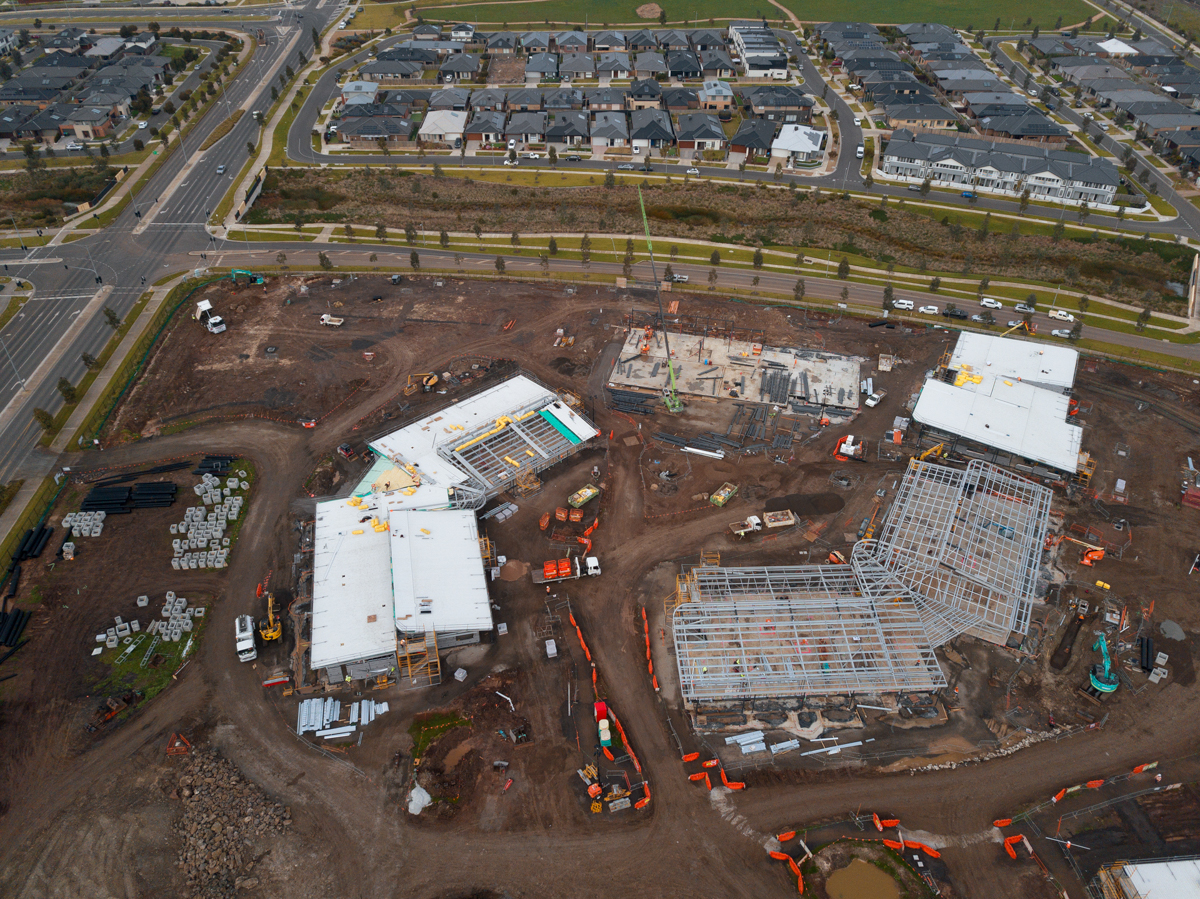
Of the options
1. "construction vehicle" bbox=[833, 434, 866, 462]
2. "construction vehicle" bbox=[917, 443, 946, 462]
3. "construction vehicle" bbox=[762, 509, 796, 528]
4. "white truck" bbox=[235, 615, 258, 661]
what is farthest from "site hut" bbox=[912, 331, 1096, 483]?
"white truck" bbox=[235, 615, 258, 661]

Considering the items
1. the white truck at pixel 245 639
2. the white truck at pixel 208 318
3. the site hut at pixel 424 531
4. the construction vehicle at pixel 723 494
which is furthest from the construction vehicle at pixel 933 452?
the white truck at pixel 208 318

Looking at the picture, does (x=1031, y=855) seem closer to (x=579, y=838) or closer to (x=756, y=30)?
(x=579, y=838)

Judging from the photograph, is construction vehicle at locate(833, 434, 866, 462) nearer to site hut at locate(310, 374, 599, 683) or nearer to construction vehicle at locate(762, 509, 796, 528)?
construction vehicle at locate(762, 509, 796, 528)

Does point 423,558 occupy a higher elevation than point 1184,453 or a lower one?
higher

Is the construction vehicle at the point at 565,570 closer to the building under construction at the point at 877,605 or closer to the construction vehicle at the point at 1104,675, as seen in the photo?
the building under construction at the point at 877,605

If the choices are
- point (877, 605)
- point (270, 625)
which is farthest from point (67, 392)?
point (877, 605)

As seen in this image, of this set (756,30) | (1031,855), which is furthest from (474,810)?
(756,30)

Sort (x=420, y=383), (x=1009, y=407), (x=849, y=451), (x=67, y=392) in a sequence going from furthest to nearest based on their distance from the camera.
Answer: (x=420, y=383) < (x=67, y=392) < (x=1009, y=407) < (x=849, y=451)

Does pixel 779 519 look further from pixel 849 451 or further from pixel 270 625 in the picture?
pixel 270 625
